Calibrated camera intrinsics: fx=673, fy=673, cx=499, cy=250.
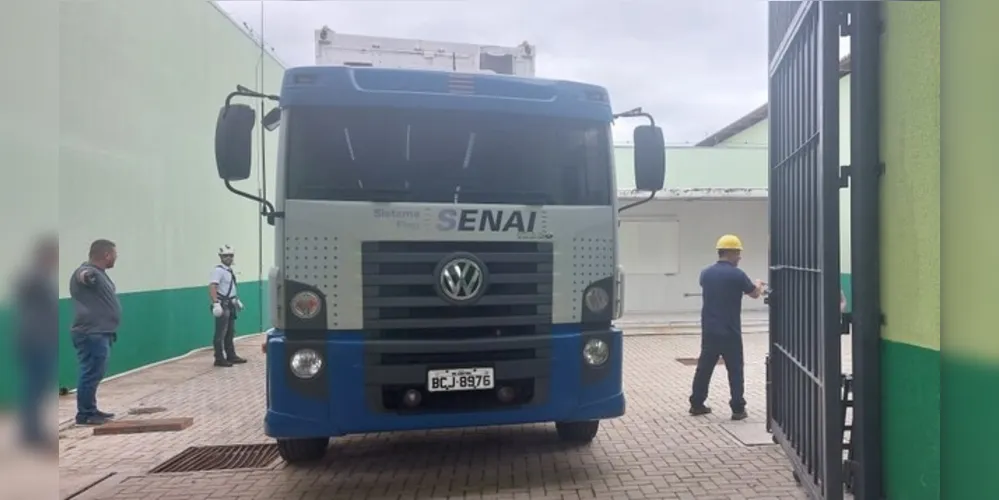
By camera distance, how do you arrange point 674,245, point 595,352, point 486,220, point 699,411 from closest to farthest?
point 486,220 < point 595,352 < point 699,411 < point 674,245

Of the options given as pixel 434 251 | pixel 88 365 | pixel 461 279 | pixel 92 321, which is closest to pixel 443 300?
pixel 461 279

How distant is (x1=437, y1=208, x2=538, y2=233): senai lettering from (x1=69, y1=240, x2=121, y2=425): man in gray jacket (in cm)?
399

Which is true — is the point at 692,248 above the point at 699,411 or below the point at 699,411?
above

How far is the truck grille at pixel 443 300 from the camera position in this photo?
4316 mm

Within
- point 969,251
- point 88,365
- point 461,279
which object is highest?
point 969,251

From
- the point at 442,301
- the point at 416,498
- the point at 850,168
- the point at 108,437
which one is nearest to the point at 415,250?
the point at 442,301

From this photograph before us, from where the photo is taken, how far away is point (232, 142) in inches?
173

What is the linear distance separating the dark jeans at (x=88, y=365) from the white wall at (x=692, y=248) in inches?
402

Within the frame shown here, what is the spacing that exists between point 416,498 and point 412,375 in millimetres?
799

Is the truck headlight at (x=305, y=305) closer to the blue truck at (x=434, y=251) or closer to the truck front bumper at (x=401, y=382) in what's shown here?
the blue truck at (x=434, y=251)

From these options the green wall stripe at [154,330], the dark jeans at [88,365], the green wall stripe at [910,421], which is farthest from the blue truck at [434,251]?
the green wall stripe at [154,330]

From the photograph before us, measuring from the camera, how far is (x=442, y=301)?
4367 millimetres

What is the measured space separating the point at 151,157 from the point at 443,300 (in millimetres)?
7093

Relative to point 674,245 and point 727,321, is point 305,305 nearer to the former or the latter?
point 727,321
